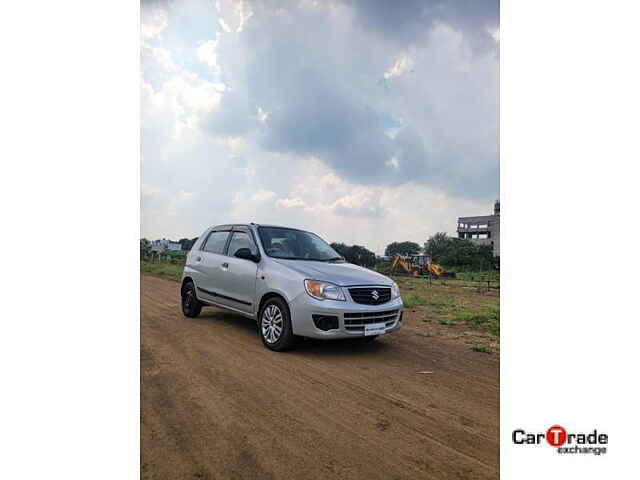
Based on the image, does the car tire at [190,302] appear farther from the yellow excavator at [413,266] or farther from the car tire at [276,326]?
the yellow excavator at [413,266]

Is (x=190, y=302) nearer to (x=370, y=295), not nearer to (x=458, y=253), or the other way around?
(x=370, y=295)

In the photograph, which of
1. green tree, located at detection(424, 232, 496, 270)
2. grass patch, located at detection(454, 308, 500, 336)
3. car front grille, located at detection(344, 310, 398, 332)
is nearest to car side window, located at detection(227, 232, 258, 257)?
car front grille, located at detection(344, 310, 398, 332)

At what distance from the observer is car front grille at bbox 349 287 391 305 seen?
4094mm

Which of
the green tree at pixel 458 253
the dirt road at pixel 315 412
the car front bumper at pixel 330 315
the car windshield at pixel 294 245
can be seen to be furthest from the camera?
the green tree at pixel 458 253

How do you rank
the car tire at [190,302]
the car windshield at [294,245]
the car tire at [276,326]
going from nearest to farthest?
the car tire at [276,326]
the car windshield at [294,245]
the car tire at [190,302]

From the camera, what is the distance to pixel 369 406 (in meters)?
2.74

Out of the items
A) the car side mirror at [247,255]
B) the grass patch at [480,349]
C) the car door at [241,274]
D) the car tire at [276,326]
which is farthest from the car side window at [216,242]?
the grass patch at [480,349]

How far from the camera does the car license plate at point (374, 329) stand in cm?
406

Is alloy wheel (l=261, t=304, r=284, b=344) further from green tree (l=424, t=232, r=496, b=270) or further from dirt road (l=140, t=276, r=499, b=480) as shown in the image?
green tree (l=424, t=232, r=496, b=270)

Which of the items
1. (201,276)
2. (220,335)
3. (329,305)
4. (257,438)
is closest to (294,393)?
(257,438)

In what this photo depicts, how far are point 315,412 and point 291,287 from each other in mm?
1673

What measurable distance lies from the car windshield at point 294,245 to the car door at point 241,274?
0.66 feet
